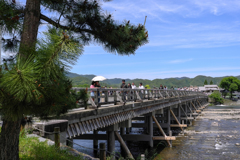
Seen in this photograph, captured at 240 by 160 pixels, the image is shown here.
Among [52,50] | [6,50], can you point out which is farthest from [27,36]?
[52,50]

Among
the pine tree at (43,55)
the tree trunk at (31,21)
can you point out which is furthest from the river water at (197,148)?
the tree trunk at (31,21)

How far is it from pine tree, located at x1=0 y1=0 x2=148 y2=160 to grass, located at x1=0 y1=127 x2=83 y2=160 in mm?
1049

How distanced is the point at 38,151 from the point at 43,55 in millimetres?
3770

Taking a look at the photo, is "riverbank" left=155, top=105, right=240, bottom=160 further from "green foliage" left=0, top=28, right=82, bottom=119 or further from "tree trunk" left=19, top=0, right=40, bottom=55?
"green foliage" left=0, top=28, right=82, bottom=119

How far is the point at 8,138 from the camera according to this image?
524 cm

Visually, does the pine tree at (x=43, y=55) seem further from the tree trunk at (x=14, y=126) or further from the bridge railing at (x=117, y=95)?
the bridge railing at (x=117, y=95)

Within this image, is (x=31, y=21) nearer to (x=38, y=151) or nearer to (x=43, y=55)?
(x=43, y=55)

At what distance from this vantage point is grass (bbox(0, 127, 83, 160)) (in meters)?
6.42

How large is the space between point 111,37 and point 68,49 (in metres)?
2.52

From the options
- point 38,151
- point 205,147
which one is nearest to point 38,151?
point 38,151

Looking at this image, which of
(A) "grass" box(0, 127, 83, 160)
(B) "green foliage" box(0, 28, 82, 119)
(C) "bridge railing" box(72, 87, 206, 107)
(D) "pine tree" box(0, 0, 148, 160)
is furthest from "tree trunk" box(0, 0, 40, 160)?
A: (C) "bridge railing" box(72, 87, 206, 107)

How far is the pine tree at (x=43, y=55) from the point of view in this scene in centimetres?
359

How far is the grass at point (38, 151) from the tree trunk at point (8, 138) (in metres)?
1.02

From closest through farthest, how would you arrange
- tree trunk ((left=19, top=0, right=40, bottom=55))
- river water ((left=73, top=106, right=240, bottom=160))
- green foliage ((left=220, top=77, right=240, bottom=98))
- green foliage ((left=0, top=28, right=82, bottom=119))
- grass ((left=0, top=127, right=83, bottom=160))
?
green foliage ((left=0, top=28, right=82, bottom=119)) < tree trunk ((left=19, top=0, right=40, bottom=55)) < grass ((left=0, top=127, right=83, bottom=160)) < river water ((left=73, top=106, right=240, bottom=160)) < green foliage ((left=220, top=77, right=240, bottom=98))
